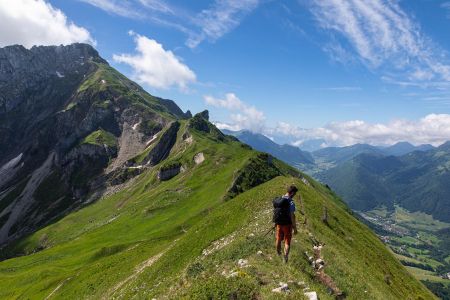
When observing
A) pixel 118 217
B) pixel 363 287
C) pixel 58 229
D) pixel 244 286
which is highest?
pixel 244 286

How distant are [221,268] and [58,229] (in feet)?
604

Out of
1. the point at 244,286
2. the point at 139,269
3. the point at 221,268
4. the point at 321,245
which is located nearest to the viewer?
the point at 244,286

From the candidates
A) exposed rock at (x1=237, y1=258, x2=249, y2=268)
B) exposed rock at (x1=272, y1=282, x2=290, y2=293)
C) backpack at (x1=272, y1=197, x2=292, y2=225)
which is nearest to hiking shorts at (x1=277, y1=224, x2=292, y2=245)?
backpack at (x1=272, y1=197, x2=292, y2=225)

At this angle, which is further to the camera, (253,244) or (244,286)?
(253,244)

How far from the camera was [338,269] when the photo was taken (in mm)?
36625

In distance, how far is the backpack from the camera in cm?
2723

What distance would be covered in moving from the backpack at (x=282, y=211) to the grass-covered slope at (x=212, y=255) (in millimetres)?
4319

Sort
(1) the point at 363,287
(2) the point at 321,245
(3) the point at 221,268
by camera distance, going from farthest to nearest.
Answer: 1. (2) the point at 321,245
2. (1) the point at 363,287
3. (3) the point at 221,268

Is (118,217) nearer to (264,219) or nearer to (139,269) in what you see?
(139,269)

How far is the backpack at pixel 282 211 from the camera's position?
89.4ft

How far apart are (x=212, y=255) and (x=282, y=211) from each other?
16730 mm

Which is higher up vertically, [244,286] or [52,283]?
[244,286]

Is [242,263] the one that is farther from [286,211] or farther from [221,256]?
[286,211]

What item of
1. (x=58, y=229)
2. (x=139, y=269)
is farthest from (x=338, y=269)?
(x=58, y=229)
